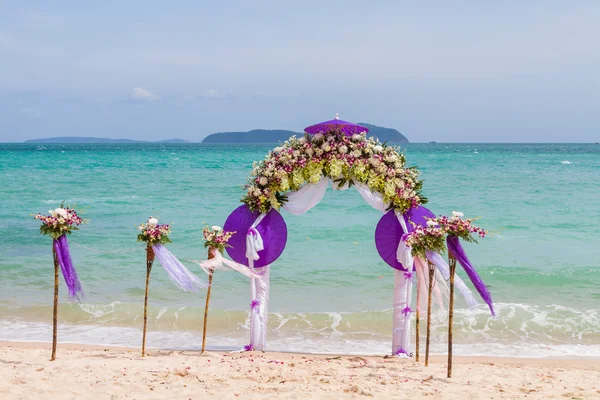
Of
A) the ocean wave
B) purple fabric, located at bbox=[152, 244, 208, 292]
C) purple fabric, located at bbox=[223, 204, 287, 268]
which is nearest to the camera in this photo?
purple fabric, located at bbox=[152, 244, 208, 292]

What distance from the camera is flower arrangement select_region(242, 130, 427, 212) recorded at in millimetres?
9062

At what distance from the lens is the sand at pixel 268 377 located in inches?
284

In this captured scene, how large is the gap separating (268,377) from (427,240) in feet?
8.44

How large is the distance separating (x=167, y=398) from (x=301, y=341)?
12.8 feet

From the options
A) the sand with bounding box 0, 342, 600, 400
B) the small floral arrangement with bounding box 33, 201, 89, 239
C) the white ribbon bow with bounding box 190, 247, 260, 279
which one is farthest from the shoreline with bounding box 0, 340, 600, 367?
the small floral arrangement with bounding box 33, 201, 89, 239

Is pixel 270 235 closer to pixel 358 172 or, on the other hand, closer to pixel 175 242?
pixel 358 172

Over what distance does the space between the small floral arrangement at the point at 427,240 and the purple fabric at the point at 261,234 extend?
2099mm

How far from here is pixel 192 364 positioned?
8430mm

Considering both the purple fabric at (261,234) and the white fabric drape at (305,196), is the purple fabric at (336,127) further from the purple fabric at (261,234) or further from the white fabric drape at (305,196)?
the purple fabric at (261,234)

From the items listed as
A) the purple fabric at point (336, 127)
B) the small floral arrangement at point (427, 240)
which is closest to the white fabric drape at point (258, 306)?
the purple fabric at point (336, 127)

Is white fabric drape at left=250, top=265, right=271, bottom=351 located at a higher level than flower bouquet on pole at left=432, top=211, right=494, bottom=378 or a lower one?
lower

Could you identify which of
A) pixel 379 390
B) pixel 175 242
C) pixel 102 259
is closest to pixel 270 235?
pixel 379 390

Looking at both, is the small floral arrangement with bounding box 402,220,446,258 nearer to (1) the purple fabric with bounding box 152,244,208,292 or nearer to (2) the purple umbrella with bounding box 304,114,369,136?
(2) the purple umbrella with bounding box 304,114,369,136

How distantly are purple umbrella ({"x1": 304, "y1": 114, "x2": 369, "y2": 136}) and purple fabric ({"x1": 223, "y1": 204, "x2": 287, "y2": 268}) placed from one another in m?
1.35
